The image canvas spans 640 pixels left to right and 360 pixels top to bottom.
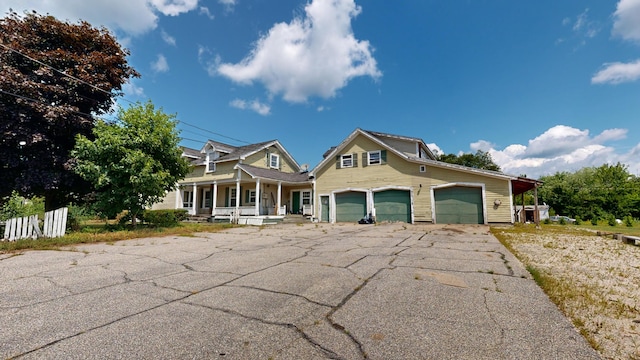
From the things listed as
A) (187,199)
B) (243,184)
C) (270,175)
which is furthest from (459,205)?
(187,199)

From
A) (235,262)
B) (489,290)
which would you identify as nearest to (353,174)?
(235,262)

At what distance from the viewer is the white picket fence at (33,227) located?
29.5 feet

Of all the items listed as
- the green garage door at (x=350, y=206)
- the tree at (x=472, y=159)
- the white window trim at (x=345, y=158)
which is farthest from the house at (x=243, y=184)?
the tree at (x=472, y=159)

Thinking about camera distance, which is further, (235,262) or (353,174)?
(353,174)

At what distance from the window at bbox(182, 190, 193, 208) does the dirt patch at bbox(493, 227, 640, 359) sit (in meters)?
26.7

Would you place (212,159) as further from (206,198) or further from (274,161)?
(274,161)

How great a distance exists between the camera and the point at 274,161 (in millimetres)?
25969

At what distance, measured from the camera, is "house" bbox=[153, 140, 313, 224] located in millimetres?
21844

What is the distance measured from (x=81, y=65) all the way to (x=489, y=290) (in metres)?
17.8

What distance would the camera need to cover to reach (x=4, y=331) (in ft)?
9.40

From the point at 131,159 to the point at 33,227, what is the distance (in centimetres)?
416

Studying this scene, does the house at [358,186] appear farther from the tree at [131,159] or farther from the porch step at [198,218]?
the tree at [131,159]

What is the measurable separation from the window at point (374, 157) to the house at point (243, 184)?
17.8 ft

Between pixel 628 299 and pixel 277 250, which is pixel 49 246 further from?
pixel 628 299
